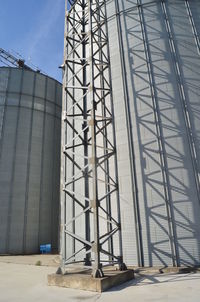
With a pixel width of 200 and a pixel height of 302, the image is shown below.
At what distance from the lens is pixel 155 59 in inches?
549

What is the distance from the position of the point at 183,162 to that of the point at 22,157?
16156 millimetres

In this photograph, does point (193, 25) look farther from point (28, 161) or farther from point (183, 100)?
point (28, 161)

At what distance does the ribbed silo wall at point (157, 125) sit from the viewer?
10891 millimetres

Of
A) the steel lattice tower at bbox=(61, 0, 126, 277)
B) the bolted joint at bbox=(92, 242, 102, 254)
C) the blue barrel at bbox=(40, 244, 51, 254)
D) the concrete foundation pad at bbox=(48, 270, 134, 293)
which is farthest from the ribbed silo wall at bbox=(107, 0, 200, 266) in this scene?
the blue barrel at bbox=(40, 244, 51, 254)

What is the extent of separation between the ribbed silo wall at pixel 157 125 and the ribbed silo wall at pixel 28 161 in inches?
492

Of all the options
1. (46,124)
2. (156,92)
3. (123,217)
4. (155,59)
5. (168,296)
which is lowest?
(168,296)

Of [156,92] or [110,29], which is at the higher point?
[110,29]

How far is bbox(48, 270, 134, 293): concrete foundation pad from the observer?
22.2 feet

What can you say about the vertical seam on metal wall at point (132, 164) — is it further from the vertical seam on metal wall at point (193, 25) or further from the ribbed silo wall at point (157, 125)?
the vertical seam on metal wall at point (193, 25)

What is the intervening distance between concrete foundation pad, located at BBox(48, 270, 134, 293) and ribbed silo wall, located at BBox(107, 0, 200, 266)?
3.71 metres

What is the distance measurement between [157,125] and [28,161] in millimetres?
14678

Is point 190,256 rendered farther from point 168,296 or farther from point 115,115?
point 115,115

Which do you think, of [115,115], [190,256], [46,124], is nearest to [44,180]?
[46,124]

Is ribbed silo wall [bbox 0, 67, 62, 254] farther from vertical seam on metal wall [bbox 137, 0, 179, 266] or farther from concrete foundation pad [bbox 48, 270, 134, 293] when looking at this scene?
concrete foundation pad [bbox 48, 270, 134, 293]
